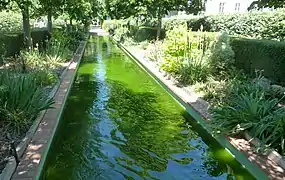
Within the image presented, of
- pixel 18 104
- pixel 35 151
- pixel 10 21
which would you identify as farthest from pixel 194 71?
pixel 10 21

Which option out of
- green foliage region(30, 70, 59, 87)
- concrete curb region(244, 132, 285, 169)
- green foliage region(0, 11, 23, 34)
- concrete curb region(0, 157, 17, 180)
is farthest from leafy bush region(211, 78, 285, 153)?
green foliage region(0, 11, 23, 34)

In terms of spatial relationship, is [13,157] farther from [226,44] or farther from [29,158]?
[226,44]

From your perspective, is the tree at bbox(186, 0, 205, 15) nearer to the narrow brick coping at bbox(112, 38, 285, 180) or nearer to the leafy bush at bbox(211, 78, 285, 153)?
the narrow brick coping at bbox(112, 38, 285, 180)

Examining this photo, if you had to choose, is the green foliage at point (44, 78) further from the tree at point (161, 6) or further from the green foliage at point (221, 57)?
the tree at point (161, 6)

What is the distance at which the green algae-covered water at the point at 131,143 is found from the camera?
18.2 feet

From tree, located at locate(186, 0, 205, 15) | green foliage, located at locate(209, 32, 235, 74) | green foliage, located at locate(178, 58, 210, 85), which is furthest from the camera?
tree, located at locate(186, 0, 205, 15)

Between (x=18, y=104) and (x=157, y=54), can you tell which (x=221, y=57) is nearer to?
(x=157, y=54)

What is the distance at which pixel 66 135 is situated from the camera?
7152 mm

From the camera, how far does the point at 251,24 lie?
19266 mm

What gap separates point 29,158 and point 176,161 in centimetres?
247


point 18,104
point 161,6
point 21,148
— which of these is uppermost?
point 161,6

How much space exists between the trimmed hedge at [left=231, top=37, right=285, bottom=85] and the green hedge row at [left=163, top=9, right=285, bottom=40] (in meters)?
4.00

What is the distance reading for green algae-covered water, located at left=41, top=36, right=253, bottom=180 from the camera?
5547mm

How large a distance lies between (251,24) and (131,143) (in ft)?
48.5
